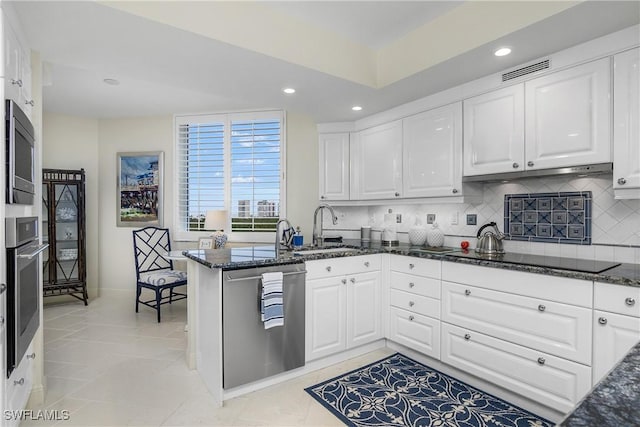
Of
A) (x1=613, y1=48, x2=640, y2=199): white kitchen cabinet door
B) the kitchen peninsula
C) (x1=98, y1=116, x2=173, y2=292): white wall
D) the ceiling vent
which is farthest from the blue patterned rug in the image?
(x1=98, y1=116, x2=173, y2=292): white wall

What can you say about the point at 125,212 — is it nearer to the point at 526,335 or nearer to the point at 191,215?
the point at 191,215

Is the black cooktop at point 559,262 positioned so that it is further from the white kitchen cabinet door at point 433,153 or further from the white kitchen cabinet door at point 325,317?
the white kitchen cabinet door at point 325,317

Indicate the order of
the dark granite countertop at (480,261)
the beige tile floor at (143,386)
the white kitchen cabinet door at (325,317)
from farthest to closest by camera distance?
the white kitchen cabinet door at (325,317), the beige tile floor at (143,386), the dark granite countertop at (480,261)

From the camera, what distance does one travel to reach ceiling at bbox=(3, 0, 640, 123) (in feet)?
6.10

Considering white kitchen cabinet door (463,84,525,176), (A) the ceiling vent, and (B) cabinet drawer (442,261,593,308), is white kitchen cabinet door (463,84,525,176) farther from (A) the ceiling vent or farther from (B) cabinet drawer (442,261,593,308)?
(B) cabinet drawer (442,261,593,308)

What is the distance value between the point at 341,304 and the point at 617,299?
1701mm

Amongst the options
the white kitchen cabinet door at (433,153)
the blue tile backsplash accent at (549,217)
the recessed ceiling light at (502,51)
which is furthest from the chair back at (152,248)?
the recessed ceiling light at (502,51)

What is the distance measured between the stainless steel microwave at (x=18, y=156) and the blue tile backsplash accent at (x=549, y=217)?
3148mm

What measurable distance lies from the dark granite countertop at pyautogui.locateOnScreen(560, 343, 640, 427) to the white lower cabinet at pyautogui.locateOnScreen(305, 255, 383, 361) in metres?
2.03

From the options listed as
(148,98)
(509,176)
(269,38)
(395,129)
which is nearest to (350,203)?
(395,129)

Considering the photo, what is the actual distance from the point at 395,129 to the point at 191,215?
294cm

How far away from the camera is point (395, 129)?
3309 millimetres

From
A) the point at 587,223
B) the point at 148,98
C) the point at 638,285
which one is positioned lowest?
the point at 638,285

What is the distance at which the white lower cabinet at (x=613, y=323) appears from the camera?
167 centimetres
